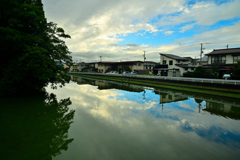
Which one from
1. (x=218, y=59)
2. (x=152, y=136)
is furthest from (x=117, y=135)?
(x=218, y=59)

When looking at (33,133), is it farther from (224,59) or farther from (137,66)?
(137,66)

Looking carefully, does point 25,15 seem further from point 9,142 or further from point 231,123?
point 231,123

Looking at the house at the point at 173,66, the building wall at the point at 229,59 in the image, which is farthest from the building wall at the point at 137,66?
the building wall at the point at 229,59

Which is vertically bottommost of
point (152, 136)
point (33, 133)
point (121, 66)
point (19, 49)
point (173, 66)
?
point (152, 136)

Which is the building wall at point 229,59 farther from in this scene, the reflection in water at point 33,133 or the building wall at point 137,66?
the reflection in water at point 33,133

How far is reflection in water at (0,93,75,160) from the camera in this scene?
5.22 m

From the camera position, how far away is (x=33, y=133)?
6.64 meters

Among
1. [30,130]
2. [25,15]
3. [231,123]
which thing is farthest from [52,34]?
[231,123]

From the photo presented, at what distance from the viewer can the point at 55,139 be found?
629cm

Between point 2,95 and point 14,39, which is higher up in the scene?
point 14,39

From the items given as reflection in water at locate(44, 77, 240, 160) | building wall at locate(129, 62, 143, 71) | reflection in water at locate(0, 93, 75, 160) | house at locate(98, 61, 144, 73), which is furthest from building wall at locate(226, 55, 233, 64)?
reflection in water at locate(0, 93, 75, 160)

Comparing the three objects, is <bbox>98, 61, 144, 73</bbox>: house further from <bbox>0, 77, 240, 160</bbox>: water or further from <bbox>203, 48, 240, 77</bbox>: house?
<bbox>0, 77, 240, 160</bbox>: water

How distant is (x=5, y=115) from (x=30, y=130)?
3.98 metres

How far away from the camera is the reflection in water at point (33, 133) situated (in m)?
5.22
